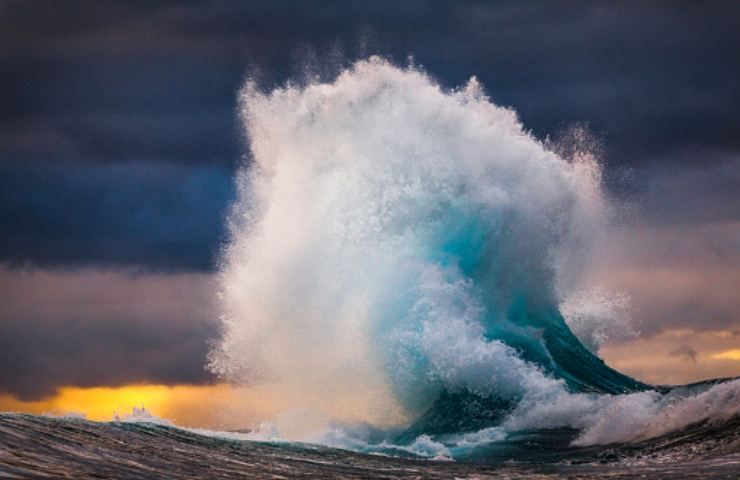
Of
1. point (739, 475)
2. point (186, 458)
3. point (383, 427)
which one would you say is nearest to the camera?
point (739, 475)

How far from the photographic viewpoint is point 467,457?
45625 millimetres

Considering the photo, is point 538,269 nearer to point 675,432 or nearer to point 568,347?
point 568,347

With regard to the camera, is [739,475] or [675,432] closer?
[739,475]

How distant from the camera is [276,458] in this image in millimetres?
38219

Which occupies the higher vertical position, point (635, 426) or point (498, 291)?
point (498, 291)

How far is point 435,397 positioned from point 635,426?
15.5m

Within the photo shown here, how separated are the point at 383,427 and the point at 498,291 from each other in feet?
40.4

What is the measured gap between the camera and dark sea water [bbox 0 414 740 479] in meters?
29.5

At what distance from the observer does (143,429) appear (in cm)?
3912

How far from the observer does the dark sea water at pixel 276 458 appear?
2945 centimetres

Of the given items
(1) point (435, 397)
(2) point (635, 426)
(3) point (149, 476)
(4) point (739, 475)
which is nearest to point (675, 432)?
(2) point (635, 426)

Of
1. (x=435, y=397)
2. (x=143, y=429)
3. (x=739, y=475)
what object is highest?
(x=435, y=397)

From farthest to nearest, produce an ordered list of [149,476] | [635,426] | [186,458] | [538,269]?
1. [538,269]
2. [635,426]
3. [186,458]
4. [149,476]

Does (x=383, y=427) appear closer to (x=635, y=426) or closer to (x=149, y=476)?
(x=635, y=426)
